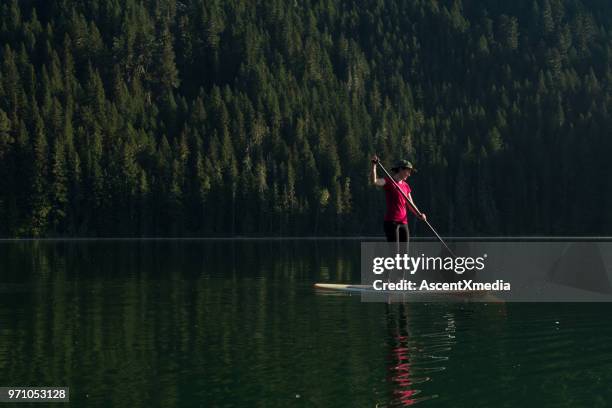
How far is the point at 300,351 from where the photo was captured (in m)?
24.3

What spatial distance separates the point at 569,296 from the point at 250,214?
157 m

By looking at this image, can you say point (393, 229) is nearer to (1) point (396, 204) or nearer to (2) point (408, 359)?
(1) point (396, 204)

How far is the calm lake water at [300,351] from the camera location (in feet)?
64.2

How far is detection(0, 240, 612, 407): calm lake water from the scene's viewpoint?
19578mm

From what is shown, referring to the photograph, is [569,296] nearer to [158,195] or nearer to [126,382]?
[126,382]

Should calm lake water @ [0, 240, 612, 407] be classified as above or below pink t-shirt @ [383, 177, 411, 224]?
below
